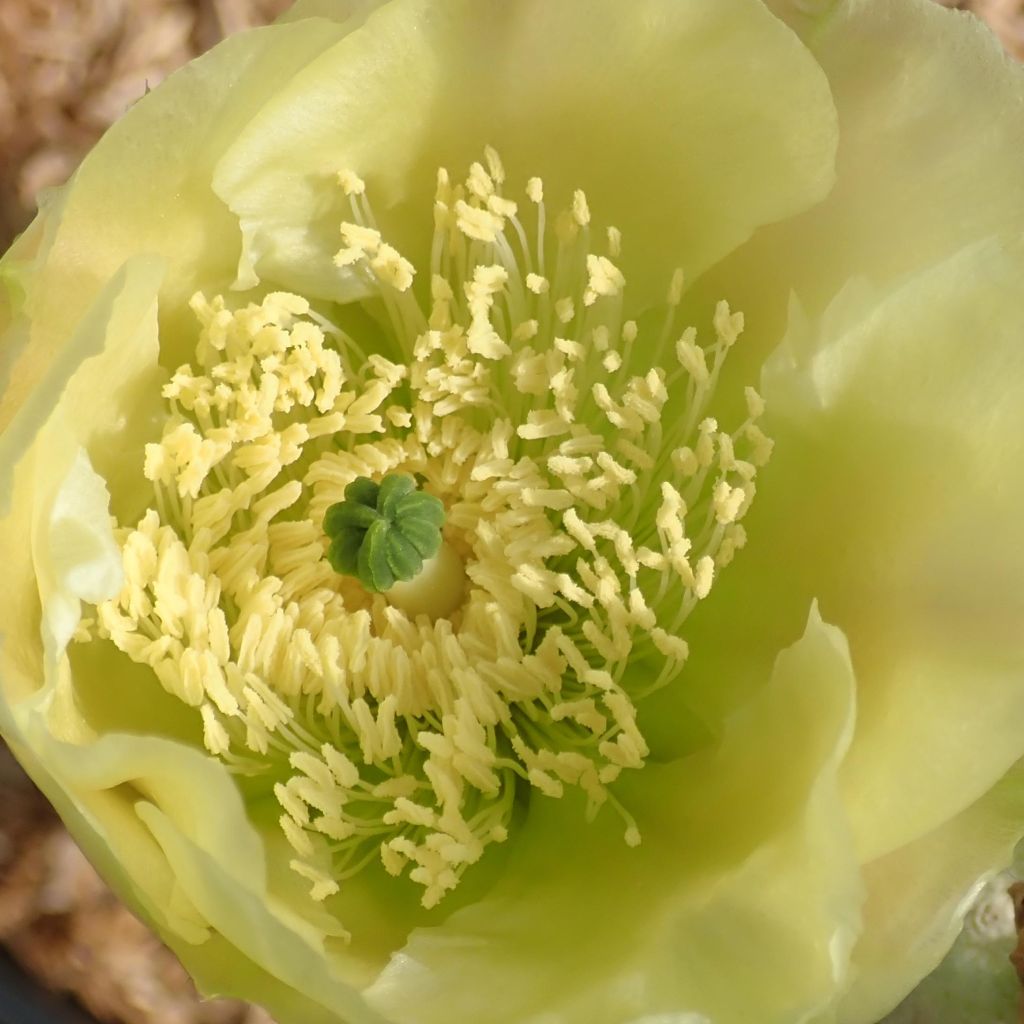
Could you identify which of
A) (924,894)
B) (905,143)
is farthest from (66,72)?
(924,894)

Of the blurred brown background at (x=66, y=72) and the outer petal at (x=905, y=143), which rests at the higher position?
the blurred brown background at (x=66, y=72)

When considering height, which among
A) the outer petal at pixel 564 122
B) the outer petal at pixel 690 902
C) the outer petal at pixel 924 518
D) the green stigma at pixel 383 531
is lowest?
the outer petal at pixel 690 902

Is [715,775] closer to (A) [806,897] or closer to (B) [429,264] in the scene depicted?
(A) [806,897]

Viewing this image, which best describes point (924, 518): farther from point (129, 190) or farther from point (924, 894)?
point (129, 190)

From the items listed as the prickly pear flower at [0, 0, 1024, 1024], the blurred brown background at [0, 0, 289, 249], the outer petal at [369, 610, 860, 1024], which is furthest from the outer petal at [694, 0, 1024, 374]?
the blurred brown background at [0, 0, 289, 249]

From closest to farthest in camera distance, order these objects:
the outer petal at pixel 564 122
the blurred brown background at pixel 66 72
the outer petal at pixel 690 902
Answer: the outer petal at pixel 690 902
the outer petal at pixel 564 122
the blurred brown background at pixel 66 72

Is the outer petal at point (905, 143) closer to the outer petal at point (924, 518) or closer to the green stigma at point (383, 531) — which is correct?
the outer petal at point (924, 518)

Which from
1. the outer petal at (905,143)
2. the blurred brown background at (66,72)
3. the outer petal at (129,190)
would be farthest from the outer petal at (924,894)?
the blurred brown background at (66,72)
